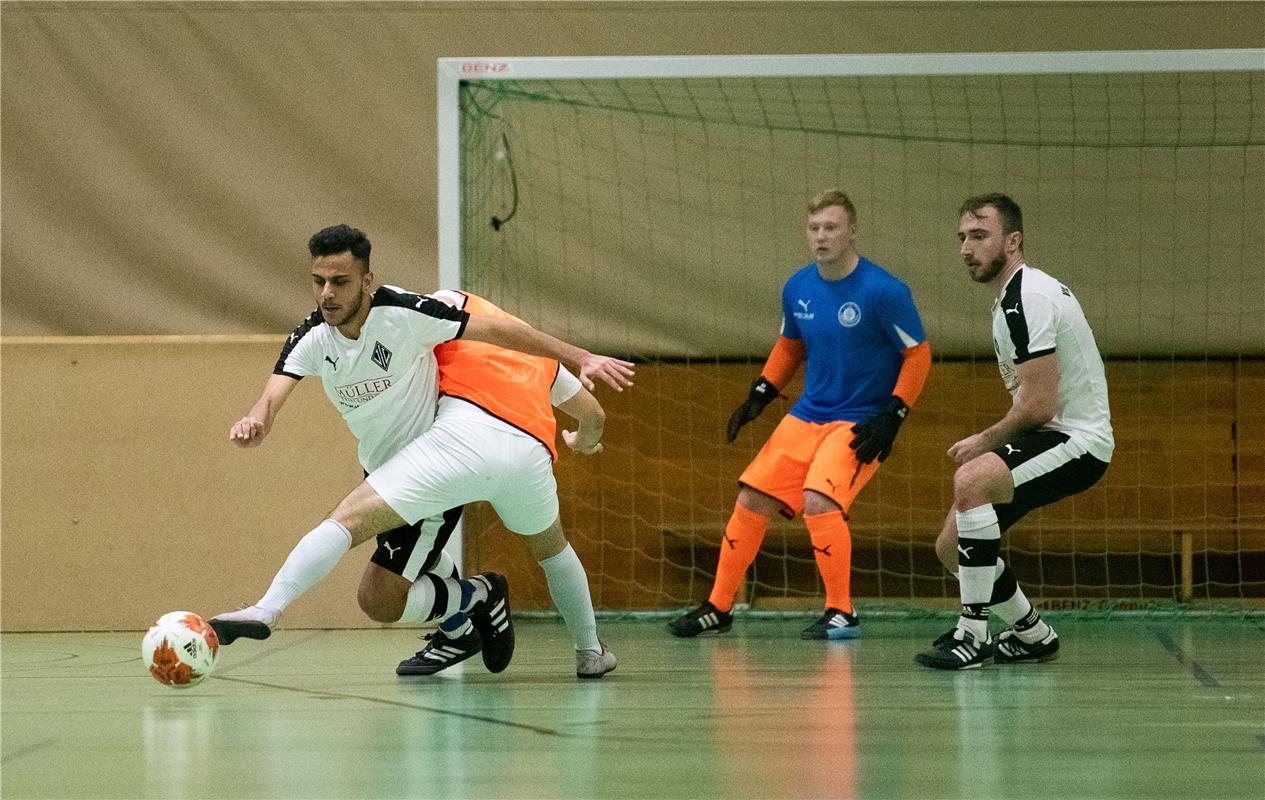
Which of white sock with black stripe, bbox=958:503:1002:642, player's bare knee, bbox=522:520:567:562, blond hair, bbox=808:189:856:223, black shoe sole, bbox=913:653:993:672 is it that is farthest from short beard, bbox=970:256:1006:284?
player's bare knee, bbox=522:520:567:562

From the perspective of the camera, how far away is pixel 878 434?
6.38 metres

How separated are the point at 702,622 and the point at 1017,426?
204cm

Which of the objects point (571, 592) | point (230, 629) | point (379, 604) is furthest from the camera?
point (571, 592)

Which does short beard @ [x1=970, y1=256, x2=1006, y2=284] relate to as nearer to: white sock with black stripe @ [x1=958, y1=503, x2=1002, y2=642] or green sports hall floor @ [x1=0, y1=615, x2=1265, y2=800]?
white sock with black stripe @ [x1=958, y1=503, x2=1002, y2=642]

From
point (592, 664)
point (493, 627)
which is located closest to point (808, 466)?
point (592, 664)

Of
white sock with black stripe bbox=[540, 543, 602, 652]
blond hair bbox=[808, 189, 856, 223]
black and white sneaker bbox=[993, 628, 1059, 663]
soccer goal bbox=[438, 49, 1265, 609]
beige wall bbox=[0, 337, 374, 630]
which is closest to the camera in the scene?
white sock with black stripe bbox=[540, 543, 602, 652]

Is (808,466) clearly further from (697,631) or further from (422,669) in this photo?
(422,669)

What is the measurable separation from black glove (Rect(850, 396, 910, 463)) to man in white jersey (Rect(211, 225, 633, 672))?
167cm

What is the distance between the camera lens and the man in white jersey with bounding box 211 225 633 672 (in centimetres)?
441

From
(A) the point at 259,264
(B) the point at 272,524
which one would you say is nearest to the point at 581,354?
(B) the point at 272,524

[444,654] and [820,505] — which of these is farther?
[820,505]

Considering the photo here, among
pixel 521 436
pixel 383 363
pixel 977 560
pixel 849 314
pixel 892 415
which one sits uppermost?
pixel 849 314

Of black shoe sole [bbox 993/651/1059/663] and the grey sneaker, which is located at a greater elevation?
the grey sneaker

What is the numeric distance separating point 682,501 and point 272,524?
7.50 feet
